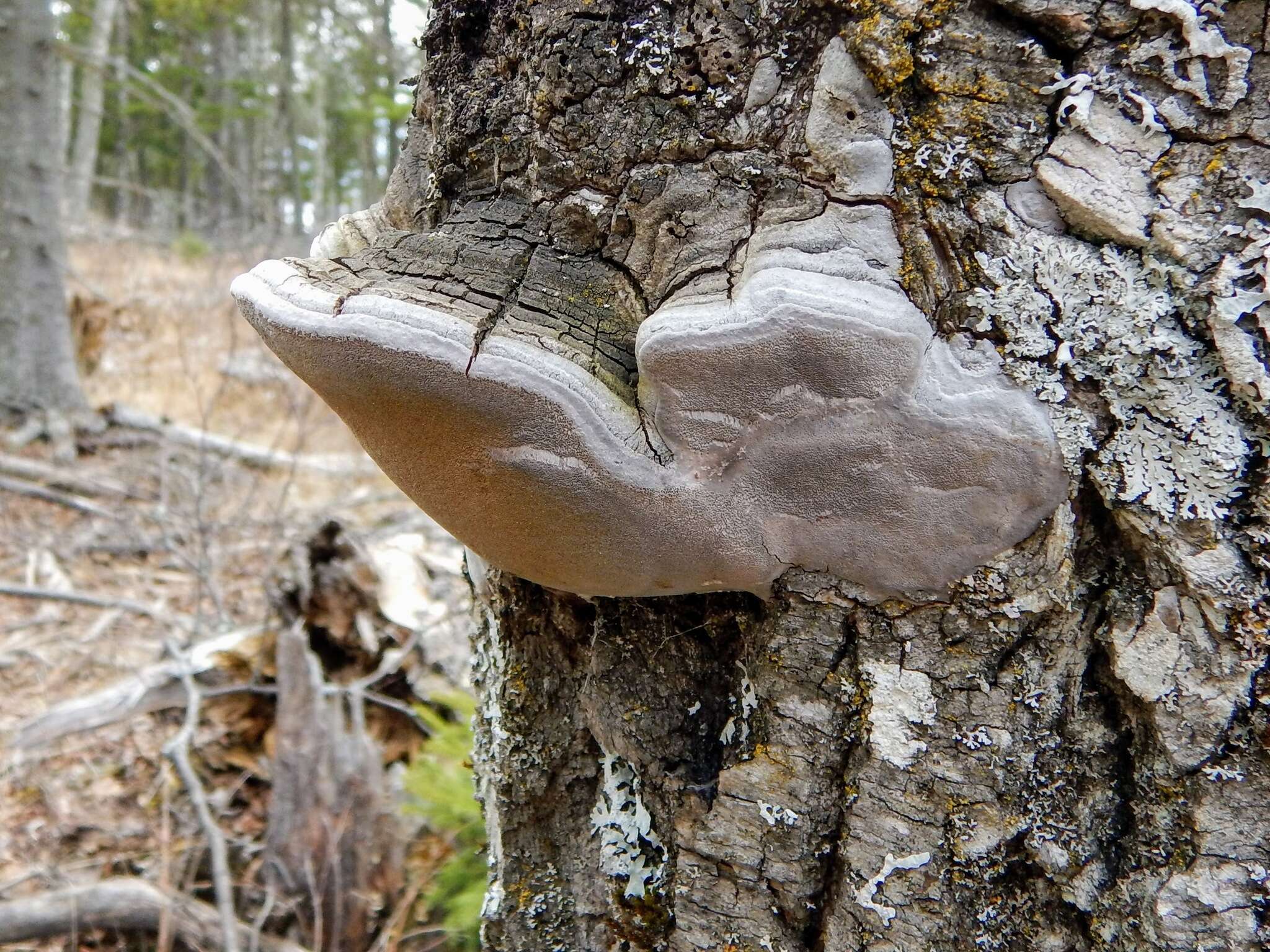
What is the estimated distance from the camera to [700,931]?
97cm

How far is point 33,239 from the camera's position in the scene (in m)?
5.88

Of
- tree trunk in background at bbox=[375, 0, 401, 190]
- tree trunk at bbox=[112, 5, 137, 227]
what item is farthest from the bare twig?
tree trunk at bbox=[112, 5, 137, 227]

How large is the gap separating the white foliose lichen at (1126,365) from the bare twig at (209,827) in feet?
6.95

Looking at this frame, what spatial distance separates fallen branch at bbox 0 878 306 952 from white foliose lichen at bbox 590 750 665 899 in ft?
4.79

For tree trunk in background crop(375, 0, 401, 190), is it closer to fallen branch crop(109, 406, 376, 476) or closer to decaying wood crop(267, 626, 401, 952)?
fallen branch crop(109, 406, 376, 476)

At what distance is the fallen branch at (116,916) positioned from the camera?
2.04 m

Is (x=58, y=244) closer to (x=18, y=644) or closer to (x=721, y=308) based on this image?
(x=18, y=644)

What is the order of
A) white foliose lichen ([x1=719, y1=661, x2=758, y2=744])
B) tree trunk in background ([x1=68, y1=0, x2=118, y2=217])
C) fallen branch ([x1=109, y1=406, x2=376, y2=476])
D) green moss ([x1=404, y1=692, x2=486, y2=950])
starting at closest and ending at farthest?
white foliose lichen ([x1=719, y1=661, x2=758, y2=744]) < green moss ([x1=404, y1=692, x2=486, y2=950]) < fallen branch ([x1=109, y1=406, x2=376, y2=476]) < tree trunk in background ([x1=68, y1=0, x2=118, y2=217])

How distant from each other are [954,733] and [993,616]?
0.13m

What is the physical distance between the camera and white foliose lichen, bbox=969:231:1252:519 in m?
0.73

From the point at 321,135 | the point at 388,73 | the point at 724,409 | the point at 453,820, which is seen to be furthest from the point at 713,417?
the point at 321,135

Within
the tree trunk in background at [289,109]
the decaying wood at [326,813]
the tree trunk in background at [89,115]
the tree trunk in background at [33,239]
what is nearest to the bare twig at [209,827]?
the decaying wood at [326,813]

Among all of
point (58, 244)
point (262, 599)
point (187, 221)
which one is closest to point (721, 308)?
point (262, 599)

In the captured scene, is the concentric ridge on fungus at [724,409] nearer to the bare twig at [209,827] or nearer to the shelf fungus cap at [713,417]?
the shelf fungus cap at [713,417]
